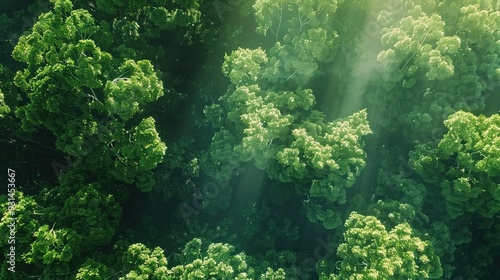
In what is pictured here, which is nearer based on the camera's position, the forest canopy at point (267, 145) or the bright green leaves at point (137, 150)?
the forest canopy at point (267, 145)

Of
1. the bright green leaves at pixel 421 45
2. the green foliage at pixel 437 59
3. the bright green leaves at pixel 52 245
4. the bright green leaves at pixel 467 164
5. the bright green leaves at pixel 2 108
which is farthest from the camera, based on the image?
the bright green leaves at pixel 2 108

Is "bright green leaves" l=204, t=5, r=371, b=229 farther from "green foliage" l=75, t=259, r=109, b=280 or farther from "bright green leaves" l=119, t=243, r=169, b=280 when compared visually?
"green foliage" l=75, t=259, r=109, b=280

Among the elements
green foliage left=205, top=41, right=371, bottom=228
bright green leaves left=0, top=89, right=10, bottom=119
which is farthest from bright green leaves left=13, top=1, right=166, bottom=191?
green foliage left=205, top=41, right=371, bottom=228

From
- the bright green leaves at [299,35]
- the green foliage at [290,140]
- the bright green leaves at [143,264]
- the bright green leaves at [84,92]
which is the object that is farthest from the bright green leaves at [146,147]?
the bright green leaves at [299,35]

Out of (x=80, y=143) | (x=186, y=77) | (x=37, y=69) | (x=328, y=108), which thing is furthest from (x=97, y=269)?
(x=328, y=108)

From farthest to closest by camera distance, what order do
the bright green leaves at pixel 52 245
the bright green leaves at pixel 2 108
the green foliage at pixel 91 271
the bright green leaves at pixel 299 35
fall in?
the bright green leaves at pixel 2 108 → the bright green leaves at pixel 299 35 → the green foliage at pixel 91 271 → the bright green leaves at pixel 52 245

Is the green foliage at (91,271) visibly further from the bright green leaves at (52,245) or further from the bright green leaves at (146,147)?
the bright green leaves at (146,147)

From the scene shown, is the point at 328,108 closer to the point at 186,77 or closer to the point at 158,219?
the point at 186,77
